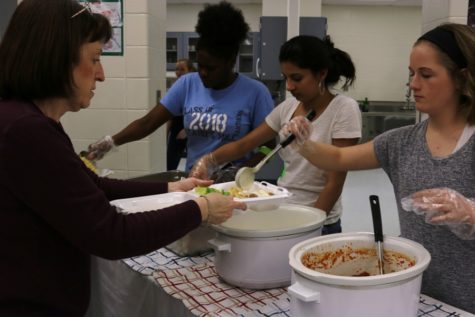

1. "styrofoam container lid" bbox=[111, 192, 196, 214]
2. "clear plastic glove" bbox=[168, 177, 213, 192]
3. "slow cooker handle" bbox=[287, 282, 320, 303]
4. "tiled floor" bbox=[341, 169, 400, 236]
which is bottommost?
"tiled floor" bbox=[341, 169, 400, 236]

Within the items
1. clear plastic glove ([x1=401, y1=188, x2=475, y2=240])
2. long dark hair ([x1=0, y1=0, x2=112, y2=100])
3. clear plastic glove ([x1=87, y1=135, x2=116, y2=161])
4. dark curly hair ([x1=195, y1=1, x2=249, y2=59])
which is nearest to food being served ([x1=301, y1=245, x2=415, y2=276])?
clear plastic glove ([x1=401, y1=188, x2=475, y2=240])

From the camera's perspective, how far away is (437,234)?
113 centimetres

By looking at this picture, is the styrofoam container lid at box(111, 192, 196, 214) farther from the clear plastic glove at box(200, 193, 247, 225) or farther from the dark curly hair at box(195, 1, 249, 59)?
the dark curly hair at box(195, 1, 249, 59)

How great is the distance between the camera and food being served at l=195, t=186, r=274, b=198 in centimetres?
132

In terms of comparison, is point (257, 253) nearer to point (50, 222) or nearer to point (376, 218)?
point (376, 218)

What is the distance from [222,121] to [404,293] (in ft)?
4.09

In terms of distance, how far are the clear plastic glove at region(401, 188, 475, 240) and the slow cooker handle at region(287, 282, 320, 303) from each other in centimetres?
32

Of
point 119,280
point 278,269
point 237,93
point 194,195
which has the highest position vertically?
point 237,93

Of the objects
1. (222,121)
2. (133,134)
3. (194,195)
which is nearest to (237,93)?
(222,121)

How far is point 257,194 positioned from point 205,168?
466 mm

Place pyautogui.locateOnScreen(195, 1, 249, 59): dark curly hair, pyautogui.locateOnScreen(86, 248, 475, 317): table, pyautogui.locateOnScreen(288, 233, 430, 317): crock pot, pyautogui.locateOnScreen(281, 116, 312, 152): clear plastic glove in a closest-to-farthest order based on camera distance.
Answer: pyautogui.locateOnScreen(288, 233, 430, 317): crock pot
pyautogui.locateOnScreen(86, 248, 475, 317): table
pyautogui.locateOnScreen(281, 116, 312, 152): clear plastic glove
pyautogui.locateOnScreen(195, 1, 249, 59): dark curly hair

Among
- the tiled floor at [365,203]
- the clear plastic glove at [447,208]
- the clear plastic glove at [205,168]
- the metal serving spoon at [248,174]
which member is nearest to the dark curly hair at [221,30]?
the clear plastic glove at [205,168]

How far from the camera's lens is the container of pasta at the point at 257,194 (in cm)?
127

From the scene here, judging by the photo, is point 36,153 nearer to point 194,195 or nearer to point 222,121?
point 194,195
